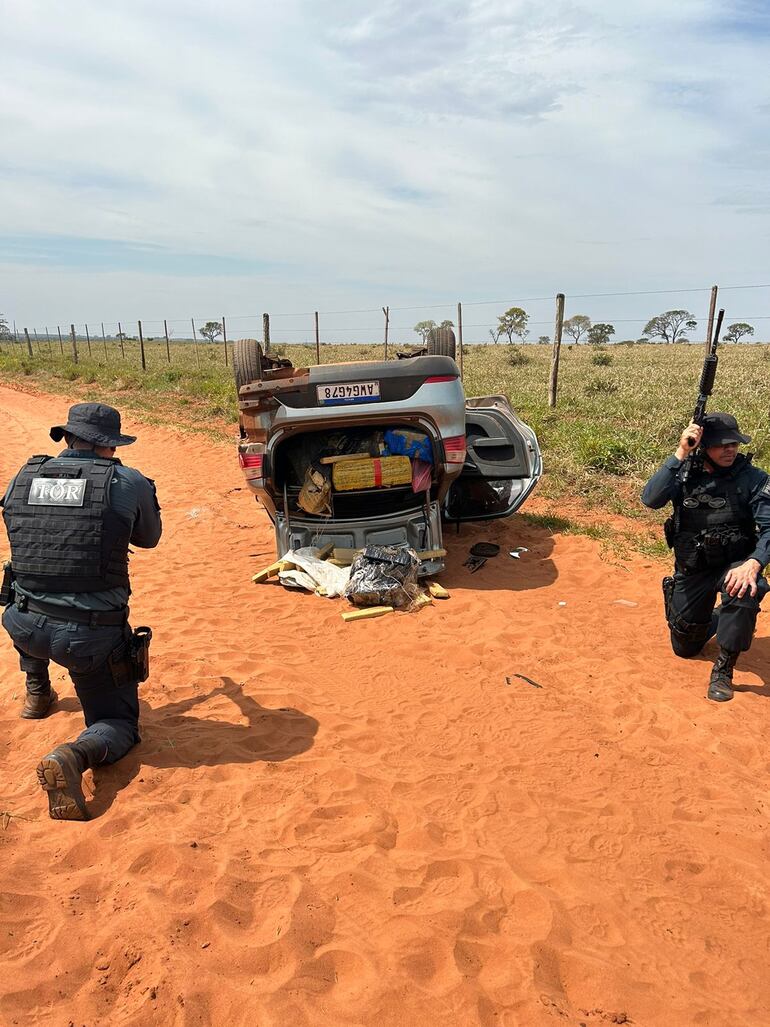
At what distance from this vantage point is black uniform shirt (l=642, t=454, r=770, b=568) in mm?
3902

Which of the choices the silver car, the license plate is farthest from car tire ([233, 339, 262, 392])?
the license plate

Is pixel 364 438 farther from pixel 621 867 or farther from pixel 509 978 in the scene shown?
pixel 509 978

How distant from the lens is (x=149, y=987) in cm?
206

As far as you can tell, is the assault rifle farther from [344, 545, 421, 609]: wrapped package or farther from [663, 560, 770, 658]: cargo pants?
[344, 545, 421, 609]: wrapped package

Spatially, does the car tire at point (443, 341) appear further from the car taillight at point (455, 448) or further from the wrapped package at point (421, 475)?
the car taillight at point (455, 448)

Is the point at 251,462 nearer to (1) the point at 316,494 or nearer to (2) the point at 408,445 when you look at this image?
(1) the point at 316,494

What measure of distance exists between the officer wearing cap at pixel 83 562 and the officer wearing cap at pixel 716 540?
10.7 ft

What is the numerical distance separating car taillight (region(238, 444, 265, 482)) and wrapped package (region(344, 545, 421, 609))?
3.76 feet

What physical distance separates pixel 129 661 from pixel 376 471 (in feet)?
9.82

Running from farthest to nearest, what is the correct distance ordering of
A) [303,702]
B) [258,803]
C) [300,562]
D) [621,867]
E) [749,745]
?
[300,562] < [303,702] < [749,745] < [258,803] < [621,867]

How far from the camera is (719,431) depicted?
13.4 ft

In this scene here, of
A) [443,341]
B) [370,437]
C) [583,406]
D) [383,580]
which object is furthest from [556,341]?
[383,580]

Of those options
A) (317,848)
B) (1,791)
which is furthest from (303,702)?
(1,791)

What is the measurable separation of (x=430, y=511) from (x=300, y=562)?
1271mm
